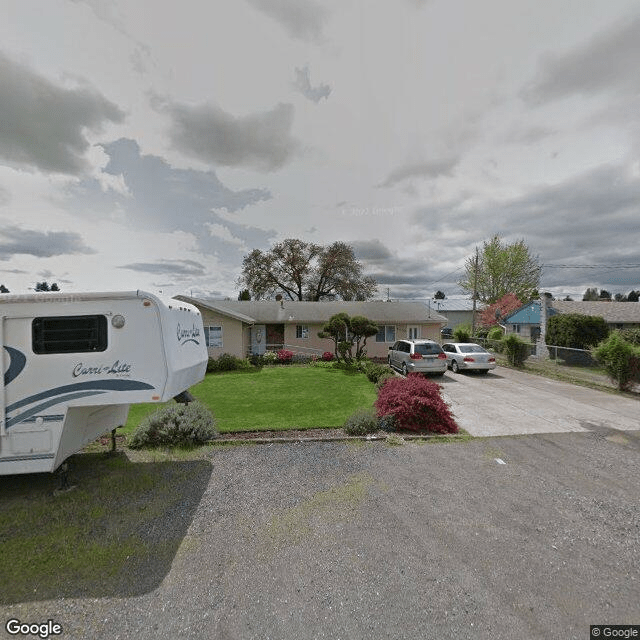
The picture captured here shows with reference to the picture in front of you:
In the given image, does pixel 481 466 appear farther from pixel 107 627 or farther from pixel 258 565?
pixel 107 627

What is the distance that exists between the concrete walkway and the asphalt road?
7.43ft

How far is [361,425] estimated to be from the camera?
7.58 metres

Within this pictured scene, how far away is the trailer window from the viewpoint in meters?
4.81

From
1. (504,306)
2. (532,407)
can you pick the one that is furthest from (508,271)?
(532,407)

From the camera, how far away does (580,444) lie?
22.5 feet

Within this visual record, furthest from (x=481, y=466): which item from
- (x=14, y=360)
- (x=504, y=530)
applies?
(x=14, y=360)

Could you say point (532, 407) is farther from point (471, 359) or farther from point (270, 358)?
point (270, 358)

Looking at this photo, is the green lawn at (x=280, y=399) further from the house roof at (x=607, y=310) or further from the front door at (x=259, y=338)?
the house roof at (x=607, y=310)

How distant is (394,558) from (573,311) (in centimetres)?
3731

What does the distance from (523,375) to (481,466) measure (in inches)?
510

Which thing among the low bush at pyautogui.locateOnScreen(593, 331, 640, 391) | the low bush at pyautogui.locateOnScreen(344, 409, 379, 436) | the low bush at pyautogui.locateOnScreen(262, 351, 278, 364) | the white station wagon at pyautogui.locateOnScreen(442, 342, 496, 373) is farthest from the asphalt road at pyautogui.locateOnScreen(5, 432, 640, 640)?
the low bush at pyautogui.locateOnScreen(262, 351, 278, 364)

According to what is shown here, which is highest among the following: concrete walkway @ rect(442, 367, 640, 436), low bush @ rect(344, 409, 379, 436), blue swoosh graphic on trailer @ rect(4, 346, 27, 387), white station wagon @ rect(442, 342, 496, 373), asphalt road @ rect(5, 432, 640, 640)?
blue swoosh graphic on trailer @ rect(4, 346, 27, 387)

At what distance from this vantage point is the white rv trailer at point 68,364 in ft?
15.5

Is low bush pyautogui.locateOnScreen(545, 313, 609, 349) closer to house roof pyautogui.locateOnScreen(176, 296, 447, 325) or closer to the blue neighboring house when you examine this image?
house roof pyautogui.locateOnScreen(176, 296, 447, 325)
